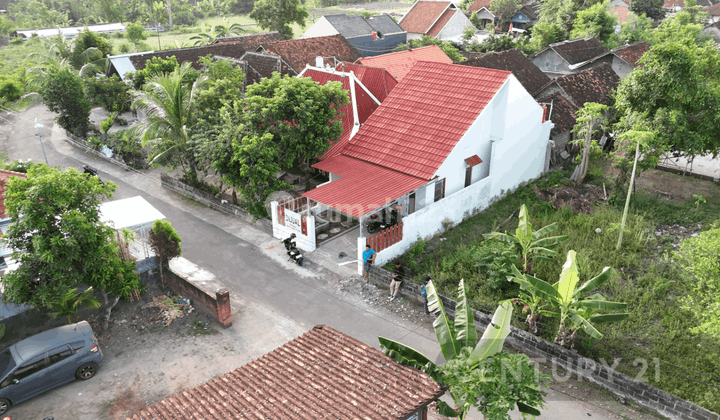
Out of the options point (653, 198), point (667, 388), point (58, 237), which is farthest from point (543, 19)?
point (58, 237)

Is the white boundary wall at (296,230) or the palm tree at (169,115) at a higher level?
the palm tree at (169,115)

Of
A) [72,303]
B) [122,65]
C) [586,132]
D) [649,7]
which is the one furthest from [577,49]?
[72,303]

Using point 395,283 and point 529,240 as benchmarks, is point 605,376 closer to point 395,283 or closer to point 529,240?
point 529,240

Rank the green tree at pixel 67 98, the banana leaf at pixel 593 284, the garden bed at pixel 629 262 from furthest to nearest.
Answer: the green tree at pixel 67 98 → the garden bed at pixel 629 262 → the banana leaf at pixel 593 284

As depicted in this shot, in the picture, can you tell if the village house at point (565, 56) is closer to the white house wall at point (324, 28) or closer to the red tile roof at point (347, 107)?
the white house wall at point (324, 28)

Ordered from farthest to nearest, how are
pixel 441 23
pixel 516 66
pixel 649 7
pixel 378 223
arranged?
pixel 649 7, pixel 441 23, pixel 516 66, pixel 378 223

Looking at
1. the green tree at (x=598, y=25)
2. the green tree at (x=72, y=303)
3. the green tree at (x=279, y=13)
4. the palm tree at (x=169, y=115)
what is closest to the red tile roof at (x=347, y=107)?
the palm tree at (x=169, y=115)

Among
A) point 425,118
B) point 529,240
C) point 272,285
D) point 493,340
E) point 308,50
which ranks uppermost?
point 308,50
